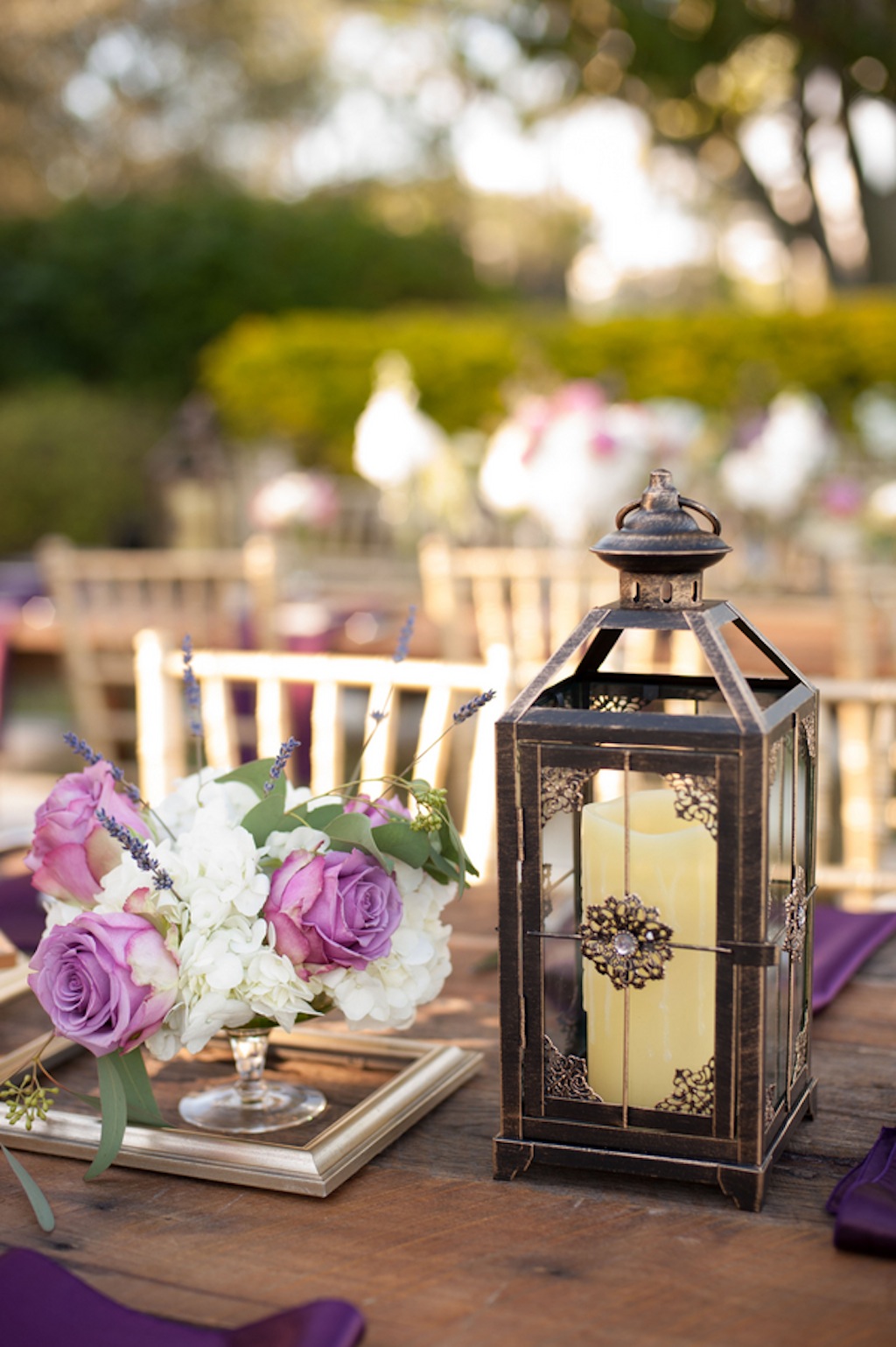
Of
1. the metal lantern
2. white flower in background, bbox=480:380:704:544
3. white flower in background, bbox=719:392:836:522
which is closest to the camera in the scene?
the metal lantern

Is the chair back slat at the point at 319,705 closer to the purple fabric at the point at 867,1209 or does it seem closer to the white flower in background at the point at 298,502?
the purple fabric at the point at 867,1209

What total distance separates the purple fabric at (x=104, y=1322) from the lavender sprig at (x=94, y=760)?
0.28 meters

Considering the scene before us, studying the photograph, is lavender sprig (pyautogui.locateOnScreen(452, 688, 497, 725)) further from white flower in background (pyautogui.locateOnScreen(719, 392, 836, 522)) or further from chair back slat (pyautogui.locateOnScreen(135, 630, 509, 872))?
white flower in background (pyautogui.locateOnScreen(719, 392, 836, 522))

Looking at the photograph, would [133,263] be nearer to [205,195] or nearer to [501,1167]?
[205,195]

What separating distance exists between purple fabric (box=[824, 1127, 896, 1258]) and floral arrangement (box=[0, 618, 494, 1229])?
27 centimetres

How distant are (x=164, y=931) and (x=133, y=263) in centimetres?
1002

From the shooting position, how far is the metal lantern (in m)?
0.75

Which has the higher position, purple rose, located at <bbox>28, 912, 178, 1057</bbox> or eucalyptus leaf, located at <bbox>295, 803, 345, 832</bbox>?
eucalyptus leaf, located at <bbox>295, 803, 345, 832</bbox>

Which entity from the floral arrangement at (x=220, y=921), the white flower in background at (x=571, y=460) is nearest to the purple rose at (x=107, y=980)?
the floral arrangement at (x=220, y=921)

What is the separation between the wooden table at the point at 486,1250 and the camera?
67cm

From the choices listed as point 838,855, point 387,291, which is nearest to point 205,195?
point 387,291

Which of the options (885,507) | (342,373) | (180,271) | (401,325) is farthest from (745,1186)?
(180,271)

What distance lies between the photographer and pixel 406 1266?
0.72m

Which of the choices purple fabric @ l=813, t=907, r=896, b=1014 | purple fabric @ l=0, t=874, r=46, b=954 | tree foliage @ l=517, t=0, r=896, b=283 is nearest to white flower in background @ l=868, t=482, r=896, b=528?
purple fabric @ l=813, t=907, r=896, b=1014
